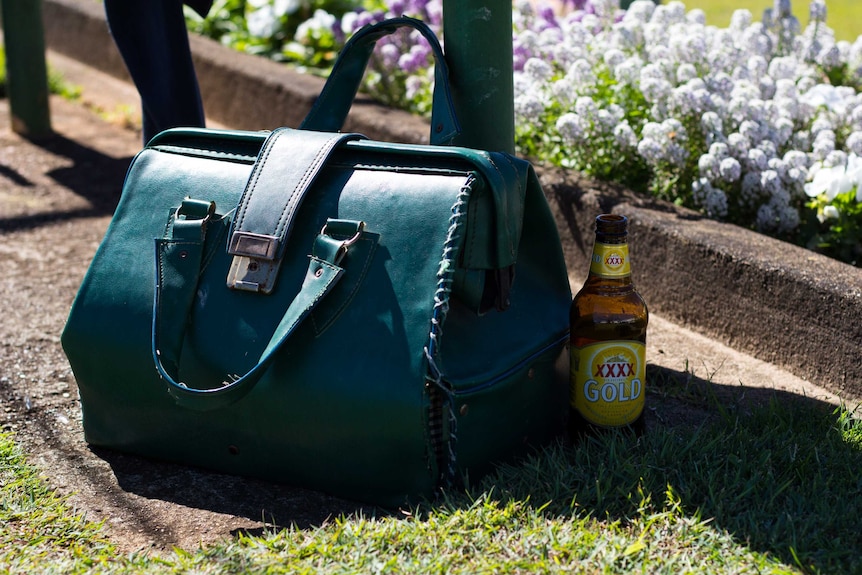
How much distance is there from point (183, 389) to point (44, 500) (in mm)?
443

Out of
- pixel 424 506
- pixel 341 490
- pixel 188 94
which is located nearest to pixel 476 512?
pixel 424 506

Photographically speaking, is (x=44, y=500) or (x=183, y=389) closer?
(x=183, y=389)

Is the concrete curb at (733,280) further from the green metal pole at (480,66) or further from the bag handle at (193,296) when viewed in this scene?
the bag handle at (193,296)

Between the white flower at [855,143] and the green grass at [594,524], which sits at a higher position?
the white flower at [855,143]

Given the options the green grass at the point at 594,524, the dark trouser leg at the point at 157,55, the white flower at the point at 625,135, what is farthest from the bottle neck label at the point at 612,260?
the dark trouser leg at the point at 157,55

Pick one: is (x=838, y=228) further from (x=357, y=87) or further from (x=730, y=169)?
(x=357, y=87)

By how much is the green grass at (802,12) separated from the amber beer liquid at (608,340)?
5375mm

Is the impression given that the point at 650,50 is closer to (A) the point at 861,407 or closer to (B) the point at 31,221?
(A) the point at 861,407

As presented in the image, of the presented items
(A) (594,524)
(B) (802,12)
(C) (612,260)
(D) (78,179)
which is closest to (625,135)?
(C) (612,260)

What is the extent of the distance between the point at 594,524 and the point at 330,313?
654 mm

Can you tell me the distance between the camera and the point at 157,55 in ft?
9.93

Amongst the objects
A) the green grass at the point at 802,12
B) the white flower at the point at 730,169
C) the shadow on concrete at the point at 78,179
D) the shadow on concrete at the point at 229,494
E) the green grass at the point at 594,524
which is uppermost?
the green grass at the point at 802,12

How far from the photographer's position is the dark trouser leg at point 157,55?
9.84 ft

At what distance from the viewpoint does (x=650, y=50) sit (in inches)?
144
